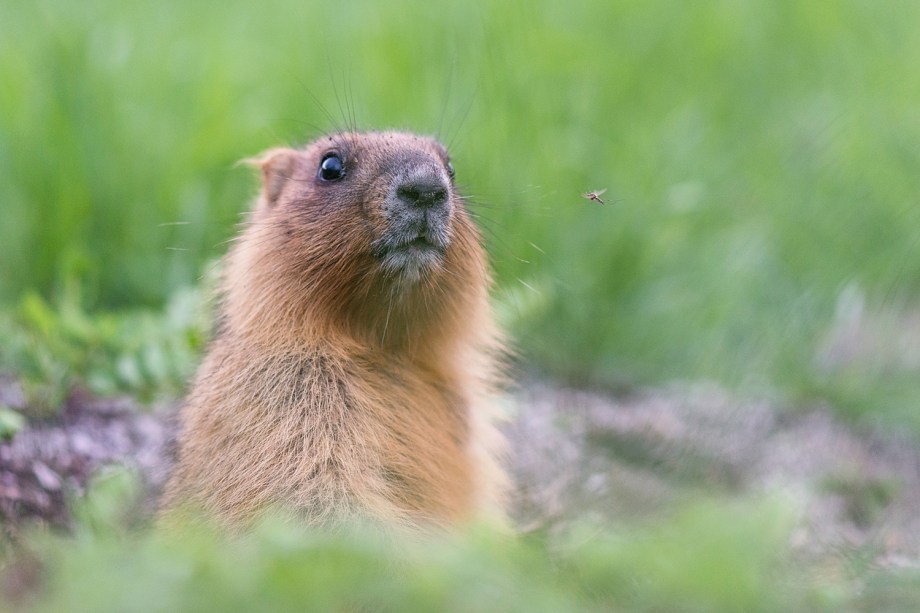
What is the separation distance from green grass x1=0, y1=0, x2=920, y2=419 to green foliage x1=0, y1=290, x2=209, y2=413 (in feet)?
1.51

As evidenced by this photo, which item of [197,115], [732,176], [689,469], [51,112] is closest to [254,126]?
[197,115]

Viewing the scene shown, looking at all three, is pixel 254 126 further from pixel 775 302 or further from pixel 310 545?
pixel 310 545

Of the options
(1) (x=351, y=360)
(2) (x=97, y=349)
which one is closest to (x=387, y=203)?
(1) (x=351, y=360)

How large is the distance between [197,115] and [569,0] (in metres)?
3.73

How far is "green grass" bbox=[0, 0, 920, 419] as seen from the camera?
6.73 metres

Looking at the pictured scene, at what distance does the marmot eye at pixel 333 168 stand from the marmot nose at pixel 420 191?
0.48 m

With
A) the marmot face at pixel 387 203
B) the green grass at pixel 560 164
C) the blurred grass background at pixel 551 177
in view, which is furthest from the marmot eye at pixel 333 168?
the green grass at pixel 560 164

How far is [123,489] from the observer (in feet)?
15.6

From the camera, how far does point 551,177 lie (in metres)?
7.24

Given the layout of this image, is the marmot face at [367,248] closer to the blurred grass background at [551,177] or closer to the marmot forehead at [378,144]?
the marmot forehead at [378,144]

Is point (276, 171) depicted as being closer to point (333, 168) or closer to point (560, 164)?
point (333, 168)

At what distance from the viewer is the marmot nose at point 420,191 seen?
421 centimetres

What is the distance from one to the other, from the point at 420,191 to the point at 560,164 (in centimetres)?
332

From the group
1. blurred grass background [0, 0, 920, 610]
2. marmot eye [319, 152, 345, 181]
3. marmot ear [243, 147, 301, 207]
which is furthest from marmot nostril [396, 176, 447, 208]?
blurred grass background [0, 0, 920, 610]
